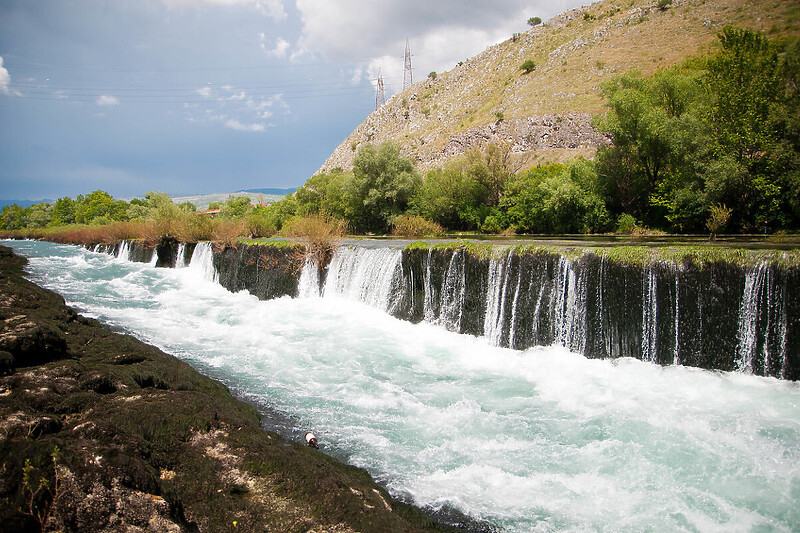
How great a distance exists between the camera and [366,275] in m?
14.8

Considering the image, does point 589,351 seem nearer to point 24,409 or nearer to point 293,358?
point 293,358

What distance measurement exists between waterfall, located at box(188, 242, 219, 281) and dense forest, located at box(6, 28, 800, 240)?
1.30m

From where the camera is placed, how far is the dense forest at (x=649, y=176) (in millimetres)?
13977

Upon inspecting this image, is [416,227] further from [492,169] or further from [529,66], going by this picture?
[529,66]

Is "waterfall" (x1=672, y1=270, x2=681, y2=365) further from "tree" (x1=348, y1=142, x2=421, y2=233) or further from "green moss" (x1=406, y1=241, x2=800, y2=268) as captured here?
"tree" (x1=348, y1=142, x2=421, y2=233)

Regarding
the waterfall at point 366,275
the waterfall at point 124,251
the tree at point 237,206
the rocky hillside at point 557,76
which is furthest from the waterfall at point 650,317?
the tree at point 237,206

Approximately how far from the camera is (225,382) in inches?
302

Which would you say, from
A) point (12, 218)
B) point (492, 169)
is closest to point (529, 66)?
point (492, 169)

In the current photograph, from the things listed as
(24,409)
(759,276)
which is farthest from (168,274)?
(759,276)

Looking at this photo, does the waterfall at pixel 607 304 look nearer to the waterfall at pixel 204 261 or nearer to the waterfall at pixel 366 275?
the waterfall at pixel 366 275

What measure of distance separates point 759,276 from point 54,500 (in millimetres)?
10053

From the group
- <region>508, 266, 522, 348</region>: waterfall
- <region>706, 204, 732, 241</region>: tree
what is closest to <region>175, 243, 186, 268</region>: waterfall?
<region>508, 266, 522, 348</region>: waterfall

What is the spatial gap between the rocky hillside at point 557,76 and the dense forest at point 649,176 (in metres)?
14.1

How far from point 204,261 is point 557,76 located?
2159 inches
